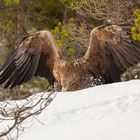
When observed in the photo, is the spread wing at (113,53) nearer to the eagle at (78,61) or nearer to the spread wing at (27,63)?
the eagle at (78,61)

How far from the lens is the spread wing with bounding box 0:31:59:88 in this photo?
8.55 metres

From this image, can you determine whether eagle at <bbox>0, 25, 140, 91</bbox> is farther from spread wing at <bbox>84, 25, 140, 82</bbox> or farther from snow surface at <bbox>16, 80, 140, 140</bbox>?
snow surface at <bbox>16, 80, 140, 140</bbox>

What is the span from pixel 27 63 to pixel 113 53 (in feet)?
4.24

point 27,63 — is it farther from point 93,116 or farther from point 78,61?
point 93,116

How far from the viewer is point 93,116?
5.83 m

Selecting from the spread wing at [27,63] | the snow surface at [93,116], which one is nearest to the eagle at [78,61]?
the spread wing at [27,63]

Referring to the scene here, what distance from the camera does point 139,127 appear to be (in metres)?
5.23

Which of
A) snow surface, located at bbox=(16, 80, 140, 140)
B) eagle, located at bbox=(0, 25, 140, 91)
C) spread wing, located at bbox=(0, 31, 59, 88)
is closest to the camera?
snow surface, located at bbox=(16, 80, 140, 140)

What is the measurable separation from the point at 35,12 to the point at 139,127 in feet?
43.7

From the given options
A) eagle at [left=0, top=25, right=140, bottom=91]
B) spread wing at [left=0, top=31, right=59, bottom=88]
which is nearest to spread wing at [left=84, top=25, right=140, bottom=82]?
eagle at [left=0, top=25, right=140, bottom=91]

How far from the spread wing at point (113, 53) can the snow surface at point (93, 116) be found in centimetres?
160

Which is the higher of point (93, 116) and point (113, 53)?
point (113, 53)

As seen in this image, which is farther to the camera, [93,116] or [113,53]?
[113,53]

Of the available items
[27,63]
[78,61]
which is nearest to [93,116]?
[78,61]
